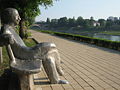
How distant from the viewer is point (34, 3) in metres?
14.8

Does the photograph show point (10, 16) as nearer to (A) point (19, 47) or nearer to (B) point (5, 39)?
(B) point (5, 39)

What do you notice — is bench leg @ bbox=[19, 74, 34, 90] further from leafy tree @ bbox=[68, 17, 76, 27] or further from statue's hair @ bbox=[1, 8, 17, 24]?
leafy tree @ bbox=[68, 17, 76, 27]

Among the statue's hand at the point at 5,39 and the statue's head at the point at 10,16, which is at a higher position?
the statue's head at the point at 10,16

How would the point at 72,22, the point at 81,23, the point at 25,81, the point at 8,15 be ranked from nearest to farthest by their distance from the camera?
the point at 25,81 → the point at 8,15 → the point at 81,23 → the point at 72,22

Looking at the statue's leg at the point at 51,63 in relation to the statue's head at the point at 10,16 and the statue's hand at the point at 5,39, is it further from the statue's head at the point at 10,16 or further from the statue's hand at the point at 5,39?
the statue's head at the point at 10,16

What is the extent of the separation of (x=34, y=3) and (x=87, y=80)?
11323 mm

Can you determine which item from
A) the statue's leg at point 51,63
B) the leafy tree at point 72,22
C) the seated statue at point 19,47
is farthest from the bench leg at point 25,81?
the leafy tree at point 72,22

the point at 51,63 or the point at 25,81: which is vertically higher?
the point at 51,63

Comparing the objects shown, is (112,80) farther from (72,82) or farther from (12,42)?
(12,42)

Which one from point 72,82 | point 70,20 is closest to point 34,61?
point 72,82

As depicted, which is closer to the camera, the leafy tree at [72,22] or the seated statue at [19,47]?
the seated statue at [19,47]

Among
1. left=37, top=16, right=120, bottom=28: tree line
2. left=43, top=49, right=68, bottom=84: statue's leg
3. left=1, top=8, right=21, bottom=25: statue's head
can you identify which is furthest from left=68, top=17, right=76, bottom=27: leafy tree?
left=1, top=8, right=21, bottom=25: statue's head

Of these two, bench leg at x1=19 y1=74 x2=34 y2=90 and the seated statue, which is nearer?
bench leg at x1=19 y1=74 x2=34 y2=90

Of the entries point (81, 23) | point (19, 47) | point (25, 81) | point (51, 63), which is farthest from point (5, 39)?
point (81, 23)
